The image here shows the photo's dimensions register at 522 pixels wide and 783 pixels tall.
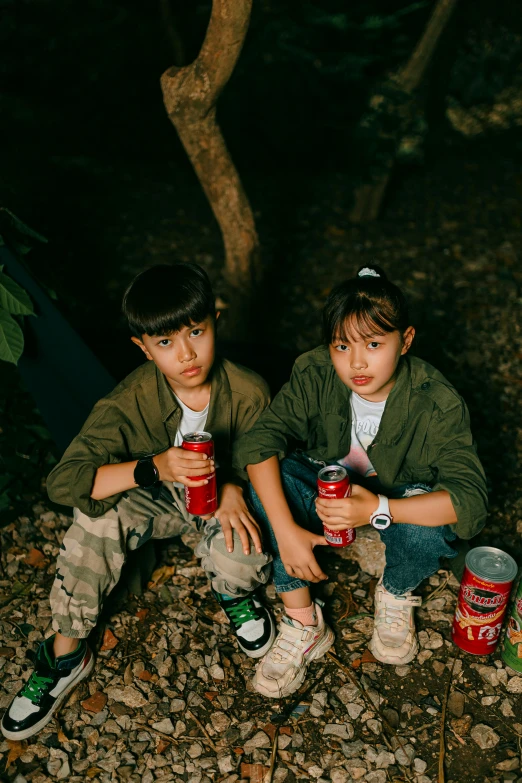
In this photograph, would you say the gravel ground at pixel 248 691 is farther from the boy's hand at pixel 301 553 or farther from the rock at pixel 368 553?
the boy's hand at pixel 301 553

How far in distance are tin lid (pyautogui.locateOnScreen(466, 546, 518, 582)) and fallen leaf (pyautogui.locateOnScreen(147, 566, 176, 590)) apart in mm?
1198

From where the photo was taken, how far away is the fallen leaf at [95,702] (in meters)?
2.36

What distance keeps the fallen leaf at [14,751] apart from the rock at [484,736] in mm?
1462

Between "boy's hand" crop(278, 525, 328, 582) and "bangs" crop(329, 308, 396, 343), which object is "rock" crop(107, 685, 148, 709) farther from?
"bangs" crop(329, 308, 396, 343)

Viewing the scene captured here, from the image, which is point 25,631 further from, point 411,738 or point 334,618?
point 411,738

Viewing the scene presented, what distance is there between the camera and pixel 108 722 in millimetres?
2324

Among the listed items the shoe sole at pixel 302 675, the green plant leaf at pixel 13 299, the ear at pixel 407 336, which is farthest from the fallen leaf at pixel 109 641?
the ear at pixel 407 336

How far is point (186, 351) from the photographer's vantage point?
2.21m

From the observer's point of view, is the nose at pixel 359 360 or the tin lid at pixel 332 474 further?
the nose at pixel 359 360

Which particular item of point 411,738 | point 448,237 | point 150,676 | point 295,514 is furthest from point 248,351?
point 448,237

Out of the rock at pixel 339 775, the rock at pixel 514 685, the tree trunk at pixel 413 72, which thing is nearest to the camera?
the rock at pixel 339 775

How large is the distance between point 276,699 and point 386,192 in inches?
152

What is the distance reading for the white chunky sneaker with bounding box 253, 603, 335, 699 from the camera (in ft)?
7.72

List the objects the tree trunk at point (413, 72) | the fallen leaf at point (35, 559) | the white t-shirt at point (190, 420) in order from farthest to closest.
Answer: the tree trunk at point (413, 72) → the fallen leaf at point (35, 559) → the white t-shirt at point (190, 420)
